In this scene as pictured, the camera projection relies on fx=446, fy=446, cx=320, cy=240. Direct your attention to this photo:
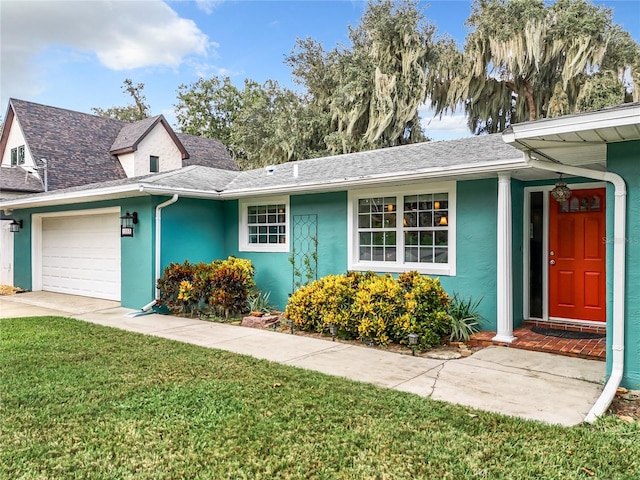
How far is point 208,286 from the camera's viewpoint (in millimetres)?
8820

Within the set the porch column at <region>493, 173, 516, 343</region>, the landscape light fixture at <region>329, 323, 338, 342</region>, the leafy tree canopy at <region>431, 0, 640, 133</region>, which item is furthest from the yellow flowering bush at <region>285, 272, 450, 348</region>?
the leafy tree canopy at <region>431, 0, 640, 133</region>

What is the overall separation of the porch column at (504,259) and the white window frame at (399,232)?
3.08ft

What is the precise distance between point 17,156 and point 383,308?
703 inches

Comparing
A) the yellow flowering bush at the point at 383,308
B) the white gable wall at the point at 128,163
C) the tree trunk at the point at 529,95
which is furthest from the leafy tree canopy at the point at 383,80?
the yellow flowering bush at the point at 383,308

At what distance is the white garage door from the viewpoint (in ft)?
35.4

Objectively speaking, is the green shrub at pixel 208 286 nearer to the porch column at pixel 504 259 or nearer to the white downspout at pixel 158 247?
the white downspout at pixel 158 247

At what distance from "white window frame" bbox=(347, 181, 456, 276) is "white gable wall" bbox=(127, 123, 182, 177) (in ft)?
43.7

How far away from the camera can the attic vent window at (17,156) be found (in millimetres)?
17609

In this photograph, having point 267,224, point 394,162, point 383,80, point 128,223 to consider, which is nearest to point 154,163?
point 383,80

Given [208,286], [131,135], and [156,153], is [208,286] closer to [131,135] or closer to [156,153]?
[156,153]

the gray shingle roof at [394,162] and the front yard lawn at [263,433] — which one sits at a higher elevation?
the gray shingle roof at [394,162]

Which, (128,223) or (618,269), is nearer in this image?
(618,269)

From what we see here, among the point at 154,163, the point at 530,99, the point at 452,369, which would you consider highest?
the point at 530,99

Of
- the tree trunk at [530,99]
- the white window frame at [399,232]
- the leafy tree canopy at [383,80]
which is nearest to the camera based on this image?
the white window frame at [399,232]
